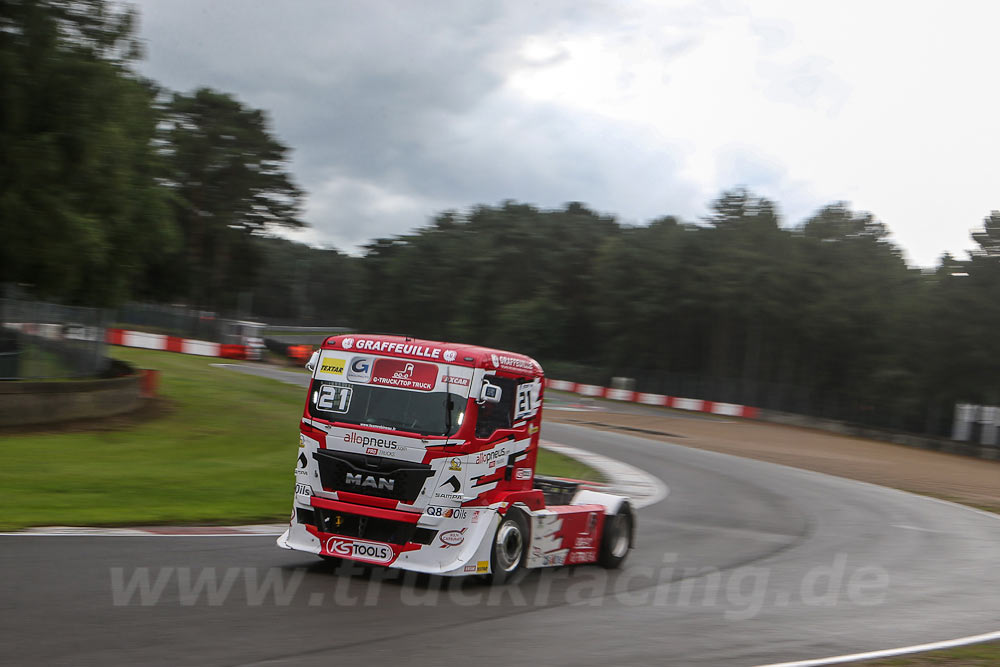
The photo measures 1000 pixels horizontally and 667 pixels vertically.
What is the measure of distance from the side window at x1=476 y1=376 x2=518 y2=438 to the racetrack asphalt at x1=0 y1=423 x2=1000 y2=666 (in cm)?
163

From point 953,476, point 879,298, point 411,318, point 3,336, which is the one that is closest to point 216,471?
point 3,336

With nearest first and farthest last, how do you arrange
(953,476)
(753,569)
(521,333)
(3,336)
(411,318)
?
(753,569) < (3,336) < (953,476) < (521,333) < (411,318)

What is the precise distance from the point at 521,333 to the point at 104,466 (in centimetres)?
7073

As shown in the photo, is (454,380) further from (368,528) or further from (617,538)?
(617,538)

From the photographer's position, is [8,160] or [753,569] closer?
[753,569]

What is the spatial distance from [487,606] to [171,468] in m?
10.7

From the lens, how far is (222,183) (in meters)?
69.2

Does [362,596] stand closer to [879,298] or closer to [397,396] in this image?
[397,396]

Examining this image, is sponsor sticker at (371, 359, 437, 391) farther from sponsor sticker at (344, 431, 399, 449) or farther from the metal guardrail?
the metal guardrail

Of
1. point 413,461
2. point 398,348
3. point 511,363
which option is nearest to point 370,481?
point 413,461

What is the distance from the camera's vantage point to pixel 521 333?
88.0 meters

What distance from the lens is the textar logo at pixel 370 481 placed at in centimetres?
998

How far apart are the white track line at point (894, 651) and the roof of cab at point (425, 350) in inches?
157

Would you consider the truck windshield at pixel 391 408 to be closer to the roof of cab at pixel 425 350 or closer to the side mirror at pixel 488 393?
the side mirror at pixel 488 393
